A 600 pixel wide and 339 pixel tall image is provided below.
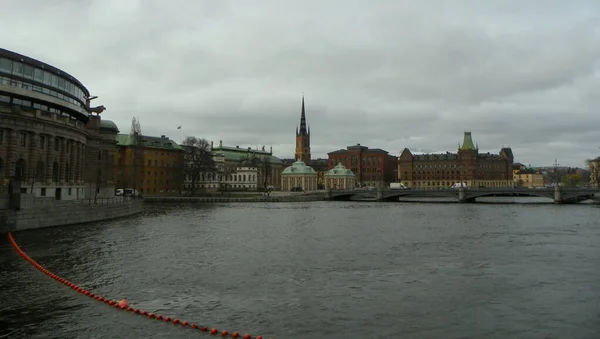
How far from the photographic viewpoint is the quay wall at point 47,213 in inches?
1788

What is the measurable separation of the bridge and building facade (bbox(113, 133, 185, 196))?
166 feet

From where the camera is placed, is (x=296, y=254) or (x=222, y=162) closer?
(x=296, y=254)

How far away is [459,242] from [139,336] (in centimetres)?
3443

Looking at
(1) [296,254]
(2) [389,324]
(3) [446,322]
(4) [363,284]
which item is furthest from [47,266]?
(3) [446,322]

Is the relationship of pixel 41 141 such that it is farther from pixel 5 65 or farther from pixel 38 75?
pixel 38 75

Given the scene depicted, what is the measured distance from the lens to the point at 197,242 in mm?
44344

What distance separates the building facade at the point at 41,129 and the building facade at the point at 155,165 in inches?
2069

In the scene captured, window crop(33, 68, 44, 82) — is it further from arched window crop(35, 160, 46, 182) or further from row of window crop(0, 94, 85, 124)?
arched window crop(35, 160, 46, 182)

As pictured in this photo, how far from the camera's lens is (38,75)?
7138cm

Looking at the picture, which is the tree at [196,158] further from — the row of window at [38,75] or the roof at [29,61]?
the roof at [29,61]

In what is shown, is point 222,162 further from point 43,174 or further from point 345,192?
point 43,174

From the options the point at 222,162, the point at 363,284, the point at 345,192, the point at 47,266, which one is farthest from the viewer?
the point at 222,162

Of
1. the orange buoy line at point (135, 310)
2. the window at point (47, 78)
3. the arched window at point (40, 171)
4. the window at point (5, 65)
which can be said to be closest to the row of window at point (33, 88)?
the window at point (47, 78)

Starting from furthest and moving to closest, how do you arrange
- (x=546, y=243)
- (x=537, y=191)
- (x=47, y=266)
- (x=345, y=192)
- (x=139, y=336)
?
(x=345, y=192), (x=537, y=191), (x=546, y=243), (x=47, y=266), (x=139, y=336)
